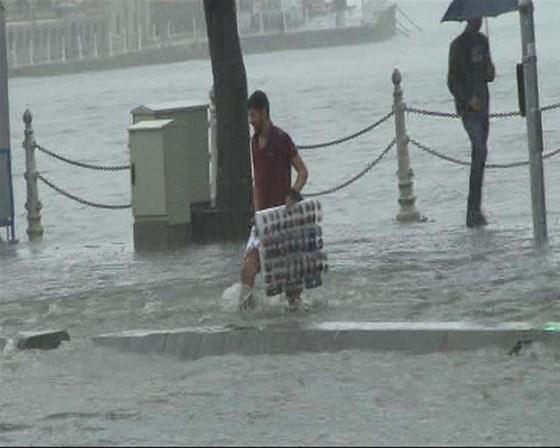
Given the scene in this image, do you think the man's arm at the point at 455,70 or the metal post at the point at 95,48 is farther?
the metal post at the point at 95,48

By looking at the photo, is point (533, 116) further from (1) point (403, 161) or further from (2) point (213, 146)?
(2) point (213, 146)

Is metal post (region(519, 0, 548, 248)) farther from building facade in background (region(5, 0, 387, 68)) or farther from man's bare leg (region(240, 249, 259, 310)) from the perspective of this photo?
building facade in background (region(5, 0, 387, 68))

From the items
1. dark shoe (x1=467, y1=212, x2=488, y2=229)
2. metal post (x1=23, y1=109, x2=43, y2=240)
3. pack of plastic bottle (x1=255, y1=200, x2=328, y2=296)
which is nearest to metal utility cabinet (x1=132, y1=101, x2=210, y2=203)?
metal post (x1=23, y1=109, x2=43, y2=240)

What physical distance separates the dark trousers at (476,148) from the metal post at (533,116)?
1.78 m

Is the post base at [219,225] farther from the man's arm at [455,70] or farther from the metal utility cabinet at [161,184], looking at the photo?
the man's arm at [455,70]

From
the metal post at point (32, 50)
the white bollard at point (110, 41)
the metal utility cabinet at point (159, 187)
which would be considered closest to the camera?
the metal utility cabinet at point (159, 187)

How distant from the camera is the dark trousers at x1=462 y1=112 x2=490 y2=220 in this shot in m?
18.2

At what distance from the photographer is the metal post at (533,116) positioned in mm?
15734

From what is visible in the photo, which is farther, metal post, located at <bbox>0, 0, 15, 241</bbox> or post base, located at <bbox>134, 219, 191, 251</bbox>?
metal post, located at <bbox>0, 0, 15, 241</bbox>

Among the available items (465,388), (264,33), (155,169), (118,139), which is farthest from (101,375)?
(264,33)

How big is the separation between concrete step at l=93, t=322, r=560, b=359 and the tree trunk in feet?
19.6

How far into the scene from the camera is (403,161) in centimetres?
2027

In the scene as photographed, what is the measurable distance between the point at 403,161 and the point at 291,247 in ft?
24.0

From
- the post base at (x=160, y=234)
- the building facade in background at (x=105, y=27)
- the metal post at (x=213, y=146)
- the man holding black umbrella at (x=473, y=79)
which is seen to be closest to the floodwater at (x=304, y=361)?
the post base at (x=160, y=234)
